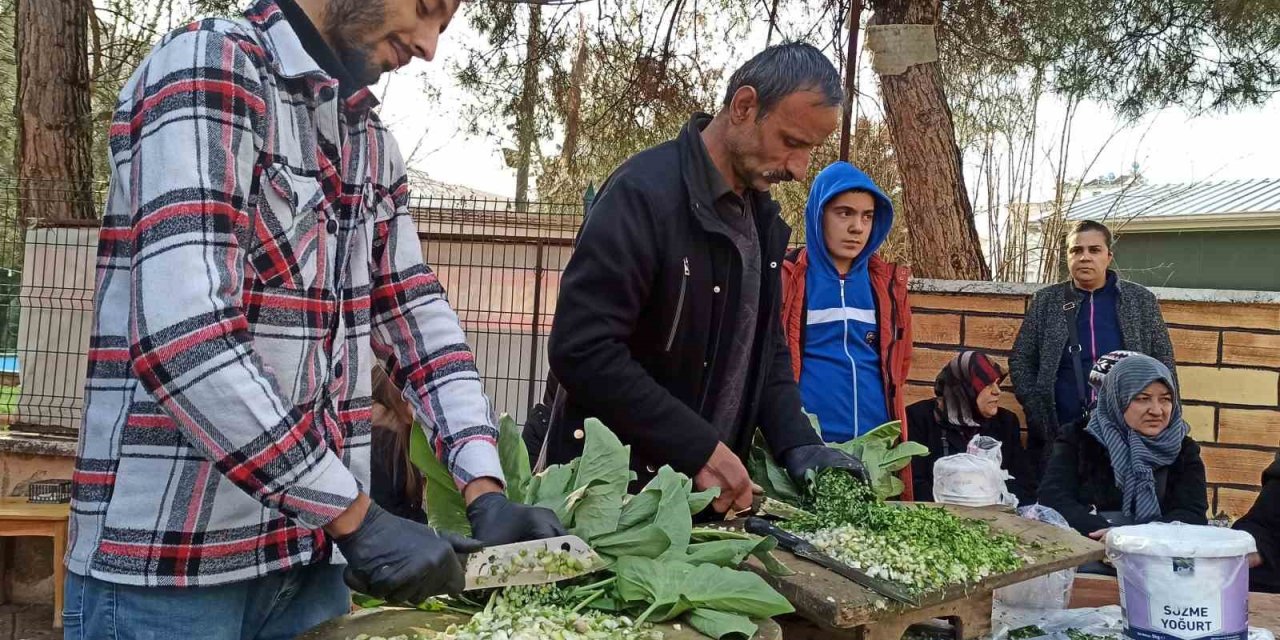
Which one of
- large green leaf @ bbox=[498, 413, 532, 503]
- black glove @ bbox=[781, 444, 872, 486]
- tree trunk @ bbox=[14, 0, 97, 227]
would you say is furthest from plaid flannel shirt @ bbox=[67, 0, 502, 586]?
tree trunk @ bbox=[14, 0, 97, 227]

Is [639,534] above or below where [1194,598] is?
above

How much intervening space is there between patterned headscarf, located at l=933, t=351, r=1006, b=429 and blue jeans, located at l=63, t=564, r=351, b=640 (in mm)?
3889

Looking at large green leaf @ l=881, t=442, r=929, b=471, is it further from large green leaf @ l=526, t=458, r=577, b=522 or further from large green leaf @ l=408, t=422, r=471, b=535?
large green leaf @ l=408, t=422, r=471, b=535

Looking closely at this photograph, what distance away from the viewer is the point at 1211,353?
506 centimetres

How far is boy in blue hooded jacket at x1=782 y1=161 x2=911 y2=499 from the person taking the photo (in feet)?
12.2

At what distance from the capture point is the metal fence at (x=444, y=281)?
18.9 feet

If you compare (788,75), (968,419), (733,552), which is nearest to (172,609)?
(733,552)

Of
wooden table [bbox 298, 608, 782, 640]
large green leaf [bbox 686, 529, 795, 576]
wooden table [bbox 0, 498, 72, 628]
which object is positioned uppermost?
large green leaf [bbox 686, 529, 795, 576]

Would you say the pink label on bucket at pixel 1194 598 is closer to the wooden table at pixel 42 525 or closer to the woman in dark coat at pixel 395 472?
the woman in dark coat at pixel 395 472

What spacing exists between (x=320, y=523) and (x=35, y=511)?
4.72 meters

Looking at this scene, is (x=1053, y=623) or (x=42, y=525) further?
(x=42, y=525)

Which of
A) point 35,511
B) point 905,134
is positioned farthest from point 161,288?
point 905,134

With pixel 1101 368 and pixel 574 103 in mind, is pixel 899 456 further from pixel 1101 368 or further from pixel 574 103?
pixel 574 103

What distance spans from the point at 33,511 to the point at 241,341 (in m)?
4.75
